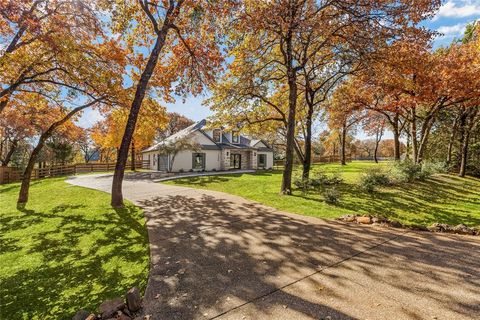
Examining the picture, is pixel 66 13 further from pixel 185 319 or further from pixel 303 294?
pixel 303 294

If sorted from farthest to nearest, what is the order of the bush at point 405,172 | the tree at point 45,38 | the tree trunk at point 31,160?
the bush at point 405,172 → the tree trunk at point 31,160 → the tree at point 45,38

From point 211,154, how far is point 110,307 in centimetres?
2288

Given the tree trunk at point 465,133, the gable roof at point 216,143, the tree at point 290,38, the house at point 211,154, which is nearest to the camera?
the tree at point 290,38

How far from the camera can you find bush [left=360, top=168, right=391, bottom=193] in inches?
423

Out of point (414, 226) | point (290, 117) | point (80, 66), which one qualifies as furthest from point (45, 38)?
point (414, 226)

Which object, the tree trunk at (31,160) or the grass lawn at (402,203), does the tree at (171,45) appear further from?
the grass lawn at (402,203)

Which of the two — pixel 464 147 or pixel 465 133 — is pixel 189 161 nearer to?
pixel 464 147

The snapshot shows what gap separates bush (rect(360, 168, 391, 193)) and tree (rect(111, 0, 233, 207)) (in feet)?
29.4

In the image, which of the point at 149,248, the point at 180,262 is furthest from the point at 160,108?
the point at 180,262

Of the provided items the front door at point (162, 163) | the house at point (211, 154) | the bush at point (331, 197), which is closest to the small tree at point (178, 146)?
the house at point (211, 154)

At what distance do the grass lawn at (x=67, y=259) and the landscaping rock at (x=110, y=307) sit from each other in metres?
0.30

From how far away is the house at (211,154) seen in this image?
24.0m

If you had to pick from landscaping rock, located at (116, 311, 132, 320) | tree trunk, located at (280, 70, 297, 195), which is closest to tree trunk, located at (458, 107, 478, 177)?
tree trunk, located at (280, 70, 297, 195)

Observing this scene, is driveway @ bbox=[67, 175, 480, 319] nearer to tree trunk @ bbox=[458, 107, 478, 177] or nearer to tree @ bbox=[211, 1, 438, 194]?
tree @ bbox=[211, 1, 438, 194]
